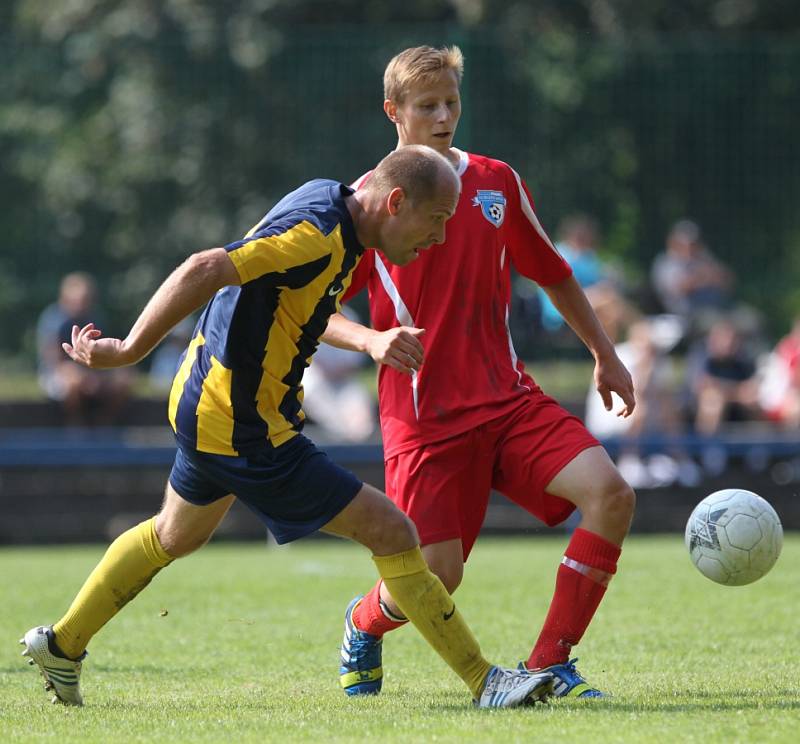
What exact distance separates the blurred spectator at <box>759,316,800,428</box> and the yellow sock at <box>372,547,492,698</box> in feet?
34.3

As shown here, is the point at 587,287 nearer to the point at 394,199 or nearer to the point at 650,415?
the point at 650,415

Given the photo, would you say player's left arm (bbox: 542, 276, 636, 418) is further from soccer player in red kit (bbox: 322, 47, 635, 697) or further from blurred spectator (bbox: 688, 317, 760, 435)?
blurred spectator (bbox: 688, 317, 760, 435)

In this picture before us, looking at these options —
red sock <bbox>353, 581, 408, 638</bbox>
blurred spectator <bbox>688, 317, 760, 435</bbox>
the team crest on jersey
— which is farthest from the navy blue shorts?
blurred spectator <bbox>688, 317, 760, 435</bbox>

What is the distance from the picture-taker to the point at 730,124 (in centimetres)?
1515

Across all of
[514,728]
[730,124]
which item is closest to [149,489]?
[730,124]

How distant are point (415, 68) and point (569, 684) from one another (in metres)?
2.48

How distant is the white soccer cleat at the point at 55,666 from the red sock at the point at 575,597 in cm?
170

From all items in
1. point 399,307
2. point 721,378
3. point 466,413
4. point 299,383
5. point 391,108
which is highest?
point 391,108

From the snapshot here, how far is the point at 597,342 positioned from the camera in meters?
6.23

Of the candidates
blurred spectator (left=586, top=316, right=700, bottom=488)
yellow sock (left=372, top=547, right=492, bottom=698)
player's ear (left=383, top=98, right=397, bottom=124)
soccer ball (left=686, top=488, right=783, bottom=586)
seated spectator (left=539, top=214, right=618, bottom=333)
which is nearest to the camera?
yellow sock (left=372, top=547, right=492, bottom=698)

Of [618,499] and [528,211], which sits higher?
[528,211]

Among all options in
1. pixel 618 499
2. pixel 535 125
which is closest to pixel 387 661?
pixel 618 499

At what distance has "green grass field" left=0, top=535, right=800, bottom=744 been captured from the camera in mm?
4895

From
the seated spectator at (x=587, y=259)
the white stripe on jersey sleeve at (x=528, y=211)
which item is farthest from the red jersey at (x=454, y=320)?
the seated spectator at (x=587, y=259)
